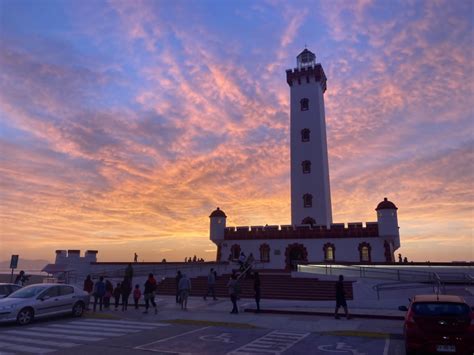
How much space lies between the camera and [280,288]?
25.5 metres

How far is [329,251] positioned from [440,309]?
29.4m

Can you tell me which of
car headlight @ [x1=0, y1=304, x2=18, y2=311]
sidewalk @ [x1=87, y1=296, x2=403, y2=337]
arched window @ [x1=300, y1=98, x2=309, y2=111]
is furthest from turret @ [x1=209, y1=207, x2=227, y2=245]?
car headlight @ [x1=0, y1=304, x2=18, y2=311]

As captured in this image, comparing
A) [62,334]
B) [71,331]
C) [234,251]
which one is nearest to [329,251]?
[234,251]

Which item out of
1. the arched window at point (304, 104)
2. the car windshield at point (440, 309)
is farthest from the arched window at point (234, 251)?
the car windshield at point (440, 309)

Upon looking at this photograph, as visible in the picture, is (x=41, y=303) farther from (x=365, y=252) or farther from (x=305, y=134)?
(x=305, y=134)

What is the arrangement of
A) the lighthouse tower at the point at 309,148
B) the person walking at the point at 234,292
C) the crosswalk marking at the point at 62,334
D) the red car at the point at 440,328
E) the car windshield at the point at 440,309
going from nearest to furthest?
the red car at the point at 440,328 < the car windshield at the point at 440,309 < the crosswalk marking at the point at 62,334 < the person walking at the point at 234,292 < the lighthouse tower at the point at 309,148

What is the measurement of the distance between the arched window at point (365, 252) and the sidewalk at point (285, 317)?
18.8 meters

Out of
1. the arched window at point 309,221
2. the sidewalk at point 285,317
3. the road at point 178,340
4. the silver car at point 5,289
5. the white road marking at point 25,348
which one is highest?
the arched window at point 309,221

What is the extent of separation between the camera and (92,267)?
31.1m

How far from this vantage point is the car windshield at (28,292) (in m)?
15.6

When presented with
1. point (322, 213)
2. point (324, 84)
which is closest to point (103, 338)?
point (322, 213)

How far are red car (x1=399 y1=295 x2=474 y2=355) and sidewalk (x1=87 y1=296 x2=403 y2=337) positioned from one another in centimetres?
365

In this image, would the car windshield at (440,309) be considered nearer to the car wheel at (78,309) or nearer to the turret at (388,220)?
the car wheel at (78,309)

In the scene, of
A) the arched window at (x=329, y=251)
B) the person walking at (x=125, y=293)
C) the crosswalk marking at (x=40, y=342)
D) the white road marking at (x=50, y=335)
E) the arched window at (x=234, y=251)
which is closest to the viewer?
the crosswalk marking at (x=40, y=342)
